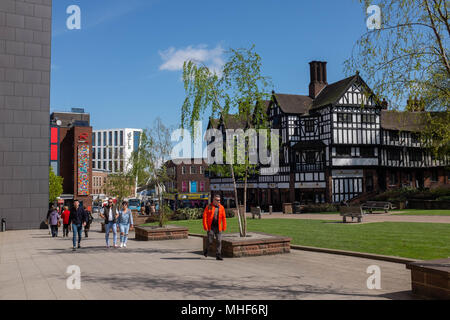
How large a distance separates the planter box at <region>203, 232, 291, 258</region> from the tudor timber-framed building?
28.7m

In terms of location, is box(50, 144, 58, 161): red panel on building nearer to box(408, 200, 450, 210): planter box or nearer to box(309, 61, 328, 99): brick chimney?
box(309, 61, 328, 99): brick chimney

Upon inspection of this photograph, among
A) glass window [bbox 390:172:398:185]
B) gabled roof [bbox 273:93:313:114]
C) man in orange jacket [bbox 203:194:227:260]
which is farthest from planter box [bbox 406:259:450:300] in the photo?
glass window [bbox 390:172:398:185]

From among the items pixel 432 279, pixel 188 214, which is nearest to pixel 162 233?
pixel 432 279

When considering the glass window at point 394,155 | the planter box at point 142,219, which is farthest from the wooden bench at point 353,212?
the glass window at point 394,155

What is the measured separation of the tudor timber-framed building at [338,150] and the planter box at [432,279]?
110 ft

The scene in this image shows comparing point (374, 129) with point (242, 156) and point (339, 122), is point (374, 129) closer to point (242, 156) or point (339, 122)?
Result: point (339, 122)

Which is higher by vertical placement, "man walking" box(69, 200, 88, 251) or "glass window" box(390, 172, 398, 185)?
"glass window" box(390, 172, 398, 185)

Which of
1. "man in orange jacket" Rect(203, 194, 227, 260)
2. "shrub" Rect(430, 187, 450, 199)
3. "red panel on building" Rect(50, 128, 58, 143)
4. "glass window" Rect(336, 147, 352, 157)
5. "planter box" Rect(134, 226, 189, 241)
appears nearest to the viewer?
"man in orange jacket" Rect(203, 194, 227, 260)

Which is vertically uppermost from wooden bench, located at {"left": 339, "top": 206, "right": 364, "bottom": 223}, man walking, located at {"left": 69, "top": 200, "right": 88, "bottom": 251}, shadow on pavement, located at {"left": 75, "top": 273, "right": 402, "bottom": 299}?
man walking, located at {"left": 69, "top": 200, "right": 88, "bottom": 251}

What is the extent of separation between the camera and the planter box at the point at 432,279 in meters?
5.93

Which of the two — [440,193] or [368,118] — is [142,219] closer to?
[440,193]

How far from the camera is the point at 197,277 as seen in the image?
8.39 m

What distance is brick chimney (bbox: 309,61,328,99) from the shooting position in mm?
48344

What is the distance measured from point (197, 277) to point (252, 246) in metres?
3.22
